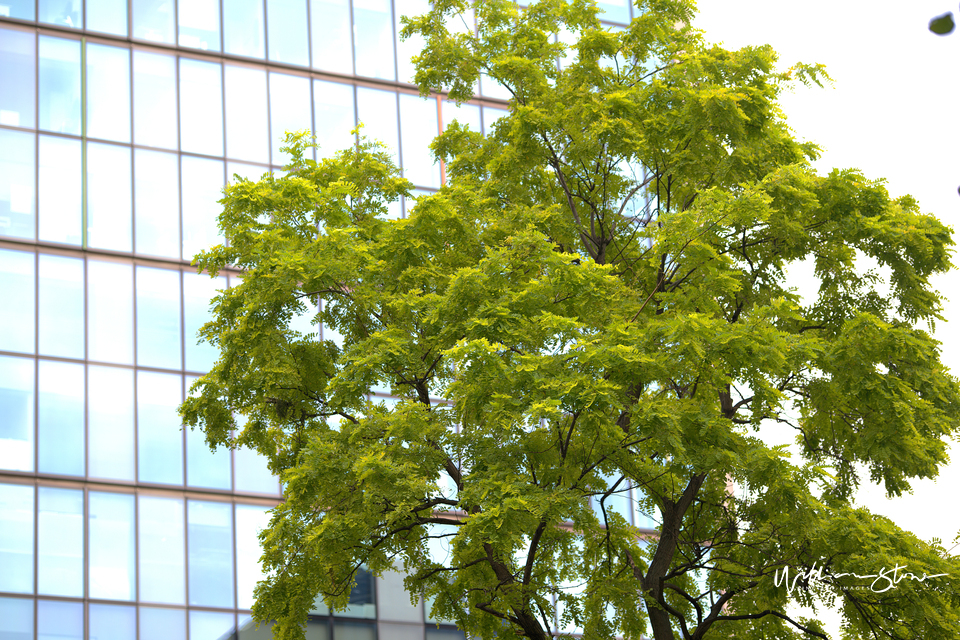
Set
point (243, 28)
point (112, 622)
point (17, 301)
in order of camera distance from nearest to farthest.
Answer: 1. point (112, 622)
2. point (17, 301)
3. point (243, 28)

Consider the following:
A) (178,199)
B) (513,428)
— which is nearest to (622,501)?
(178,199)

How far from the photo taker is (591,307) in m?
15.0

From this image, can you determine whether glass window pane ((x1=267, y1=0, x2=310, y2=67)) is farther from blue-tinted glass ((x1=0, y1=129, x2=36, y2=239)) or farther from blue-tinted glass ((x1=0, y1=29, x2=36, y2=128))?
blue-tinted glass ((x1=0, y1=129, x2=36, y2=239))

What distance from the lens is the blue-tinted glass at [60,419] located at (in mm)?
27812

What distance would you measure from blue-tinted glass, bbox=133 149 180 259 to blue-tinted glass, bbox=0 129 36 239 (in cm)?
260

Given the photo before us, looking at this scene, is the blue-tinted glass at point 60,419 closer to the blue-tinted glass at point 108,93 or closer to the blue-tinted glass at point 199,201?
the blue-tinted glass at point 199,201

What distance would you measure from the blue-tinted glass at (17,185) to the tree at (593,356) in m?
13.9

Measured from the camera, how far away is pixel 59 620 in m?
26.5

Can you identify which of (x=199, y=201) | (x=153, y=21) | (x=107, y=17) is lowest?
(x=199, y=201)

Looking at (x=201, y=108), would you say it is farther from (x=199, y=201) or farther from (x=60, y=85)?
(x=60, y=85)

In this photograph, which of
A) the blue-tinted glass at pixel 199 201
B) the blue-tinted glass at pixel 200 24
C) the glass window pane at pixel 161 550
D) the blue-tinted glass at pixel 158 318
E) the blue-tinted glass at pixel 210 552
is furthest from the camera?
the blue-tinted glass at pixel 200 24

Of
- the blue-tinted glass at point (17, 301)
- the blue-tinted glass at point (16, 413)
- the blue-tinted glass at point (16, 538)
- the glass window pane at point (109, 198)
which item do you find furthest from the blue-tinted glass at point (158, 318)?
the blue-tinted glass at point (16, 538)

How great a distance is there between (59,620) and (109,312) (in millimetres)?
7780
